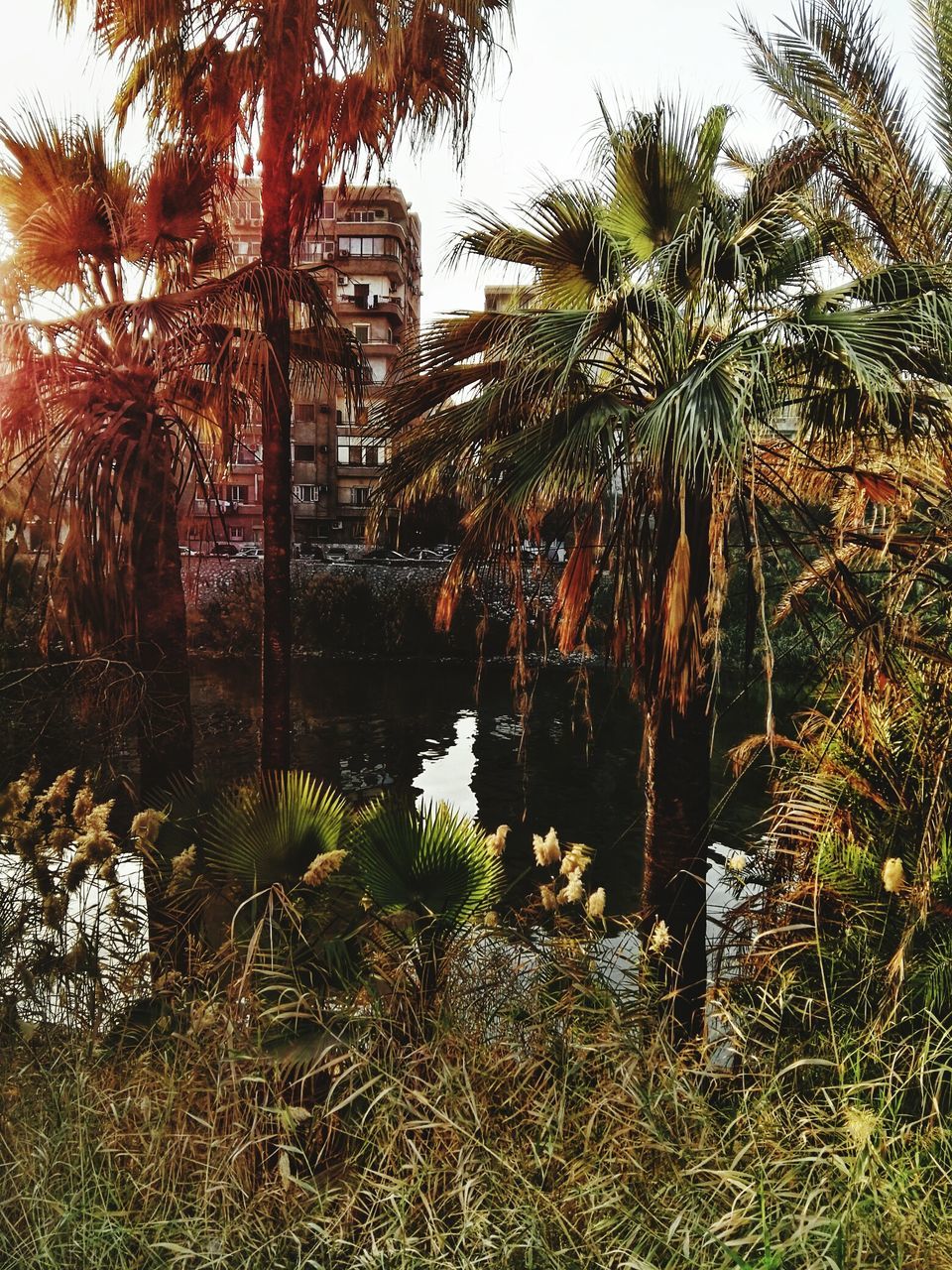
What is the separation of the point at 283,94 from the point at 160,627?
3157mm

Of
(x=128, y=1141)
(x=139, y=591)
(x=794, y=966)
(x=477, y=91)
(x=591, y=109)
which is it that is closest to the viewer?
(x=128, y=1141)

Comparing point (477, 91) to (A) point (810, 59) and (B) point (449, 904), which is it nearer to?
(A) point (810, 59)

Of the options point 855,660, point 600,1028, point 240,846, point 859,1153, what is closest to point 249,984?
point 240,846

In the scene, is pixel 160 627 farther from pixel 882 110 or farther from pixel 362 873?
pixel 882 110

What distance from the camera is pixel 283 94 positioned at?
5.31 m

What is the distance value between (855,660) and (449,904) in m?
1.99

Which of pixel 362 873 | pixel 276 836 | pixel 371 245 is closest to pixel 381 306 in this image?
Answer: pixel 371 245

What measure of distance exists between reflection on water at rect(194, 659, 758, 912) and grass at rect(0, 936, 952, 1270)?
8.31 m

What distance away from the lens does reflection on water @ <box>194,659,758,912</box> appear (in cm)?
1212

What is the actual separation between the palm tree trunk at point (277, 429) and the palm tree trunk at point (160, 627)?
64 centimetres

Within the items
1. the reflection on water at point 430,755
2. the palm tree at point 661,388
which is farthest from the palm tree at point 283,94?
the reflection on water at point 430,755

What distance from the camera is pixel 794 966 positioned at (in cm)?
370

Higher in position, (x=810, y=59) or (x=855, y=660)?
(x=810, y=59)

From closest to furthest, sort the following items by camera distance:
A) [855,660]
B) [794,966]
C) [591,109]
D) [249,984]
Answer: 1. [249,984]
2. [794,966]
3. [855,660]
4. [591,109]
